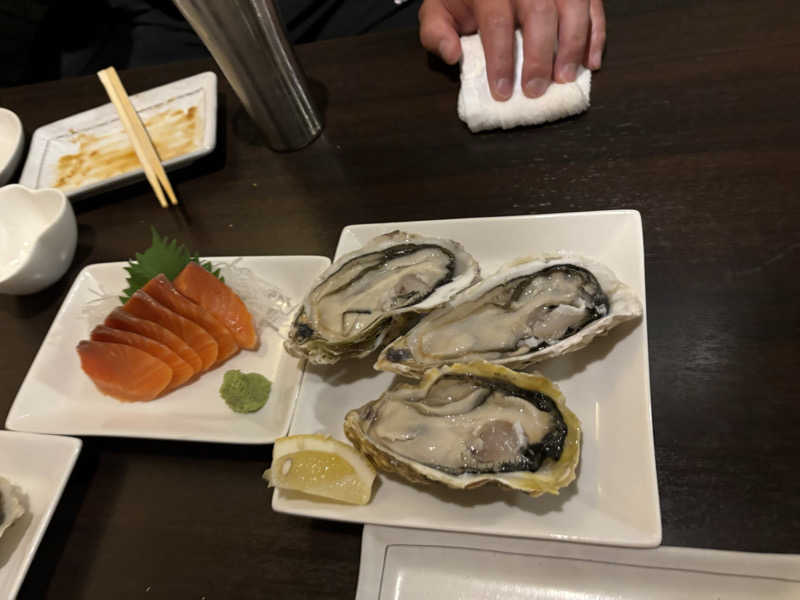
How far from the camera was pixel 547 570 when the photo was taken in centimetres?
97

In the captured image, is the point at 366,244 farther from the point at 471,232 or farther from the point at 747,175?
the point at 747,175

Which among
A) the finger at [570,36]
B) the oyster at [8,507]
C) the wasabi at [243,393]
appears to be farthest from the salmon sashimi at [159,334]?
the finger at [570,36]

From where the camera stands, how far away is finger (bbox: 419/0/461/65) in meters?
1.73

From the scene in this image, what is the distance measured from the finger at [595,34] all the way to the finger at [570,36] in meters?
0.06

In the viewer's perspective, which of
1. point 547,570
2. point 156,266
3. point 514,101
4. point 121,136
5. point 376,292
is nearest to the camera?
point 547,570

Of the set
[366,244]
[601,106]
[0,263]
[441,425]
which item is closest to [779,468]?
[441,425]

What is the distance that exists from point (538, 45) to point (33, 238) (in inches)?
64.2

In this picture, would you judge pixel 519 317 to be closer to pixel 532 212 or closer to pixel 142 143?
pixel 532 212

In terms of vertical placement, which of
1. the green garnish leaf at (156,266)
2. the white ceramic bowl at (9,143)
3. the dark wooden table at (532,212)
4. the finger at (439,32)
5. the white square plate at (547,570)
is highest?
the white ceramic bowl at (9,143)

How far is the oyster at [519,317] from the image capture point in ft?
3.64

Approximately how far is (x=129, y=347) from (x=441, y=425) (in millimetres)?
772

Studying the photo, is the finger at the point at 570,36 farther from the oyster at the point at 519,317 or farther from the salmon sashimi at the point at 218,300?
the salmon sashimi at the point at 218,300

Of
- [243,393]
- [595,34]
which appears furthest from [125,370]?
[595,34]

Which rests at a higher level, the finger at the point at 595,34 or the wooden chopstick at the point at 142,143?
the wooden chopstick at the point at 142,143
